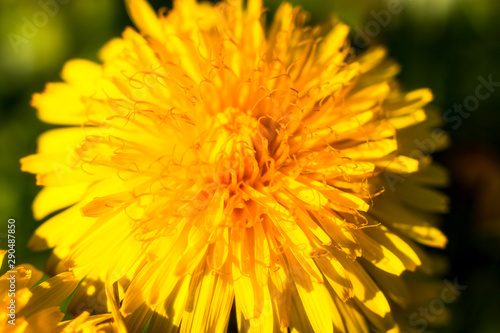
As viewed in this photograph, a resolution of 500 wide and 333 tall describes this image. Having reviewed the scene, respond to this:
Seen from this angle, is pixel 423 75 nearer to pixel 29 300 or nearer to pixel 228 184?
pixel 228 184

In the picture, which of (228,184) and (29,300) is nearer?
(29,300)

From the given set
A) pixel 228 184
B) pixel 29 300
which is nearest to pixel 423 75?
pixel 228 184

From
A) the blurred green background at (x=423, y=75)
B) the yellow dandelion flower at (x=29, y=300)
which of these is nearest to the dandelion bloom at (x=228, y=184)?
the yellow dandelion flower at (x=29, y=300)

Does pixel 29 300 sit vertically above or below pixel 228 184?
below

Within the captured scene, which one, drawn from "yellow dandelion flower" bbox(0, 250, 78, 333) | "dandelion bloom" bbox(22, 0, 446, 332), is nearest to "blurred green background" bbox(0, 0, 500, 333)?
"dandelion bloom" bbox(22, 0, 446, 332)

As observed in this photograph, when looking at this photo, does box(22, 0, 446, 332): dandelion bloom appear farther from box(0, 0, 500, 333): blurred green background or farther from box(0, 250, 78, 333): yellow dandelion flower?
box(0, 0, 500, 333): blurred green background
